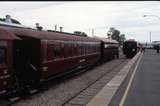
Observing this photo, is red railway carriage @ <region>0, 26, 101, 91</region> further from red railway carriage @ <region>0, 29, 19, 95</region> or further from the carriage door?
red railway carriage @ <region>0, 29, 19, 95</region>

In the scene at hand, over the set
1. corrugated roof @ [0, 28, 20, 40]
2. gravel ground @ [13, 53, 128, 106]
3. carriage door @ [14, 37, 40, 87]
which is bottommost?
gravel ground @ [13, 53, 128, 106]

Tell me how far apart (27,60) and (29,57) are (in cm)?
37

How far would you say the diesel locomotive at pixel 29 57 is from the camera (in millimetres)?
15984

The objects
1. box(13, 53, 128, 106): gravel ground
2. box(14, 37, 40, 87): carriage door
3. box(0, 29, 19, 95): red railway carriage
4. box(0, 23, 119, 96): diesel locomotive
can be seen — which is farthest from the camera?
box(14, 37, 40, 87): carriage door

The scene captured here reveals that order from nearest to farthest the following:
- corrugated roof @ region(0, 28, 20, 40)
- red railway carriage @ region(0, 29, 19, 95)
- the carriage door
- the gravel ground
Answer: red railway carriage @ region(0, 29, 19, 95) → corrugated roof @ region(0, 28, 20, 40) → the gravel ground → the carriage door

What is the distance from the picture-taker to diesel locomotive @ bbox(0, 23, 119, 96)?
16.0 m


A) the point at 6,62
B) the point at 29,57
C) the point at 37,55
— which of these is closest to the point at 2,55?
the point at 6,62

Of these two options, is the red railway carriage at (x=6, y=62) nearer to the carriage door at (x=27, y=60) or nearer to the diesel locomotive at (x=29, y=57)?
the diesel locomotive at (x=29, y=57)

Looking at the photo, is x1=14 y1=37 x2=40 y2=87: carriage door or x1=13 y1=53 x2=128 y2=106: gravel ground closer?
x1=13 y1=53 x2=128 y2=106: gravel ground

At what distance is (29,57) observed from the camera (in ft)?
63.2

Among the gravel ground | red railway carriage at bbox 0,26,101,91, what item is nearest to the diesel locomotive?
red railway carriage at bbox 0,26,101,91

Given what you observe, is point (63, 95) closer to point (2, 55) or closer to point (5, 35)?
point (2, 55)

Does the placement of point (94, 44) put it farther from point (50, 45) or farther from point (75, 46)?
point (50, 45)

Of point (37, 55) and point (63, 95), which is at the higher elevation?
point (37, 55)
